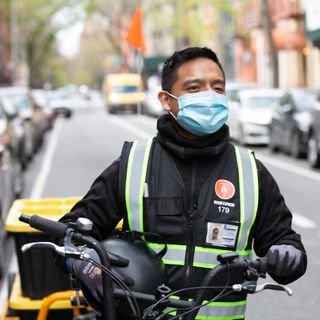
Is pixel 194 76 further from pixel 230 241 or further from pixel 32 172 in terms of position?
pixel 32 172

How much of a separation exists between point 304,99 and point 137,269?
1744 centimetres

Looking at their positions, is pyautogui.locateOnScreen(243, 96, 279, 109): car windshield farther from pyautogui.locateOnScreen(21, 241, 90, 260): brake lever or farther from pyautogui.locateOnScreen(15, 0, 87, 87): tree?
pyautogui.locateOnScreen(15, 0, 87, 87): tree

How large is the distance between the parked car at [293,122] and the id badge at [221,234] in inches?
589

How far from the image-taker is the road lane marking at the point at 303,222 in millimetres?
10469

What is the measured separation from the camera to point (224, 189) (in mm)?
3139

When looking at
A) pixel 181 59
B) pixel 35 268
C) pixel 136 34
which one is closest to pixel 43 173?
pixel 136 34

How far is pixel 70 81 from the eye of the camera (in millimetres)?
191125

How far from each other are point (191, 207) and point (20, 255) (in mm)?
1939

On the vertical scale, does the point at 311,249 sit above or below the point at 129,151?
below

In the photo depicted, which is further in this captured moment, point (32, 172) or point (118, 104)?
point (118, 104)

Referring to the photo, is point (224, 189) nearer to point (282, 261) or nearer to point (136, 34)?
point (282, 261)

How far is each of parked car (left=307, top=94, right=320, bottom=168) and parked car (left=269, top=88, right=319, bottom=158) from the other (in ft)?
1.80

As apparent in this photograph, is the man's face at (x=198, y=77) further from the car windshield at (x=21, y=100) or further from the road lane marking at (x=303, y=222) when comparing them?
the car windshield at (x=21, y=100)

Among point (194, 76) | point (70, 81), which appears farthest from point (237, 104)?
point (70, 81)
